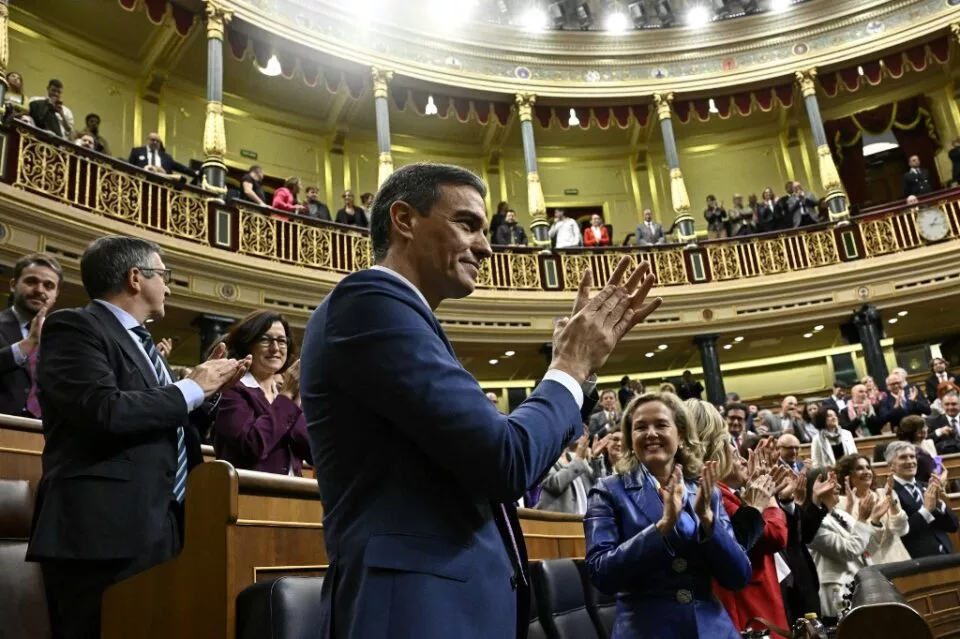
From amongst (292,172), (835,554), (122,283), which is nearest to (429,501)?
(122,283)

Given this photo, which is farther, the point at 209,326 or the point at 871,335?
the point at 871,335

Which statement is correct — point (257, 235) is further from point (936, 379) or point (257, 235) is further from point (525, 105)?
point (936, 379)

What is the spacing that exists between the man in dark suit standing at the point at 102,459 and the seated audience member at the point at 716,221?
1031 centimetres

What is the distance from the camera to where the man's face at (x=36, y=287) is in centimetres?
269

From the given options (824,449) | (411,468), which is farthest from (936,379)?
(411,468)

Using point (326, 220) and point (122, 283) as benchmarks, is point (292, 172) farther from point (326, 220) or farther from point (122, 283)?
Answer: point (122, 283)

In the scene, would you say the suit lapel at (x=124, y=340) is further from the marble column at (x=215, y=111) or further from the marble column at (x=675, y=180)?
the marble column at (x=675, y=180)

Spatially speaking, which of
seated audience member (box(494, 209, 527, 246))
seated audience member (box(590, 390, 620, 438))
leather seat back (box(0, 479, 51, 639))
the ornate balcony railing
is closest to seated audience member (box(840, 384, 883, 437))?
seated audience member (box(590, 390, 620, 438))

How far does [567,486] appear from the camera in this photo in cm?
474

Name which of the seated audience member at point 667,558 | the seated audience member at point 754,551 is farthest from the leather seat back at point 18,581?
the seated audience member at point 754,551

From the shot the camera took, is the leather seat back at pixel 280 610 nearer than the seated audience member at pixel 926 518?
Yes

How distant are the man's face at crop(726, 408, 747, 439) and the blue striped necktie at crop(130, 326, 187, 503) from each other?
17.3 feet

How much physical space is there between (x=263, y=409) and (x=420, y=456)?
54.2 inches

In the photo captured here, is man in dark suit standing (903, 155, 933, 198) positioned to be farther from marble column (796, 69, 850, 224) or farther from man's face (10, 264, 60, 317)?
man's face (10, 264, 60, 317)
